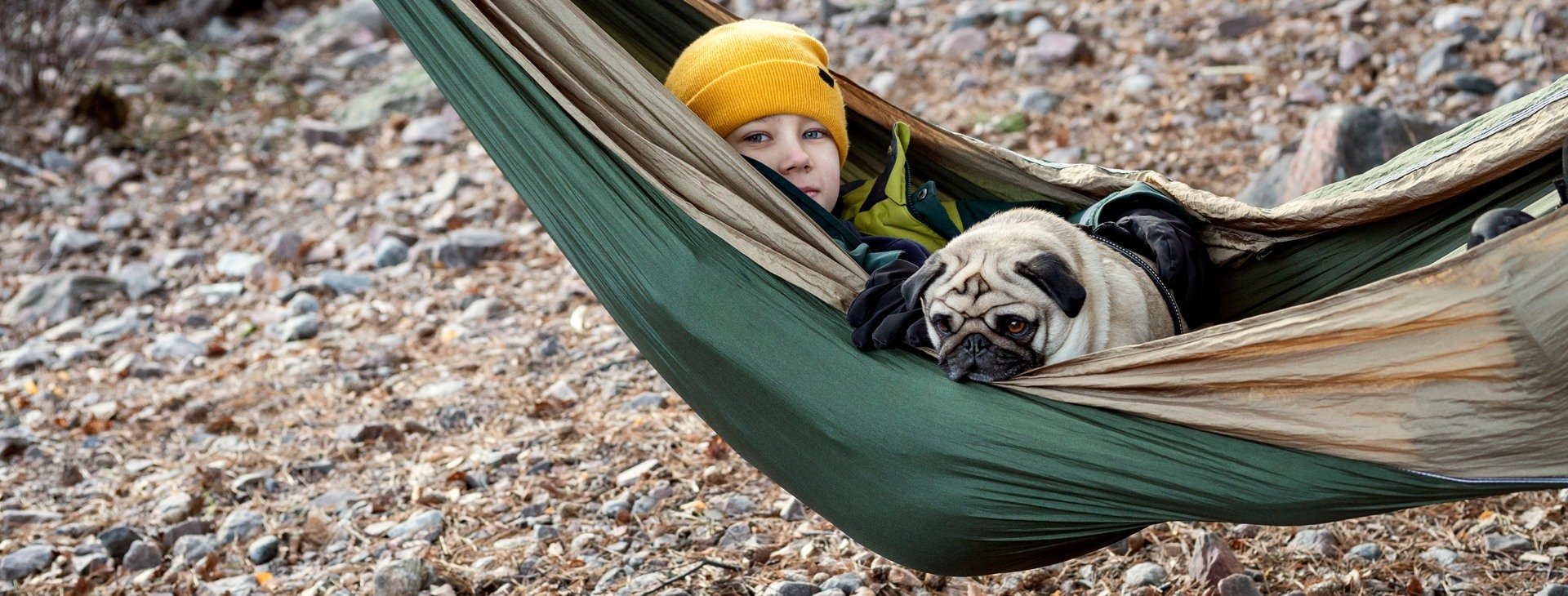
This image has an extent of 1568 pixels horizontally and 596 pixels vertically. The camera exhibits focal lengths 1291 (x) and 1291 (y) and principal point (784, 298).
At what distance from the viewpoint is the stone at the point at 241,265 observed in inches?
228

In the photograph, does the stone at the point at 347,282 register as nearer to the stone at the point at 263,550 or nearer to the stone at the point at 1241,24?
the stone at the point at 263,550

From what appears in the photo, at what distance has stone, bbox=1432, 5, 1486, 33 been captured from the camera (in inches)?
227

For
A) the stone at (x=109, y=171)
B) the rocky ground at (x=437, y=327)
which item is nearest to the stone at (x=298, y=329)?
the rocky ground at (x=437, y=327)

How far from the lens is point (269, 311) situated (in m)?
5.37

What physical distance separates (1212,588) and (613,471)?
164cm

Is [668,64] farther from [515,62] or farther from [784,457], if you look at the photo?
[784,457]

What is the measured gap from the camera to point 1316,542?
291 centimetres

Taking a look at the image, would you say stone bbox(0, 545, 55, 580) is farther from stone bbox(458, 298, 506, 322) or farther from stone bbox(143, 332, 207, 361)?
stone bbox(458, 298, 506, 322)

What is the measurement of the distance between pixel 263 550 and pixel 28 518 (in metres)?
0.92

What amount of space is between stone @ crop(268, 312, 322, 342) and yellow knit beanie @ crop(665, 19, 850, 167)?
2.74m

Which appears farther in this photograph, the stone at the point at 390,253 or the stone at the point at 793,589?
the stone at the point at 390,253

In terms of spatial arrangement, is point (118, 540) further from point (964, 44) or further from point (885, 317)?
point (964, 44)

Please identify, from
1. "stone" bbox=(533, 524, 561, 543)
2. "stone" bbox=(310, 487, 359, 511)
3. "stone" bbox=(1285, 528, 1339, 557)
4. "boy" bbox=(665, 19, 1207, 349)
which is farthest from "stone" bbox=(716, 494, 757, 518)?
"stone" bbox=(1285, 528, 1339, 557)

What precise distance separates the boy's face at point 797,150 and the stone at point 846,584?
0.83 metres
